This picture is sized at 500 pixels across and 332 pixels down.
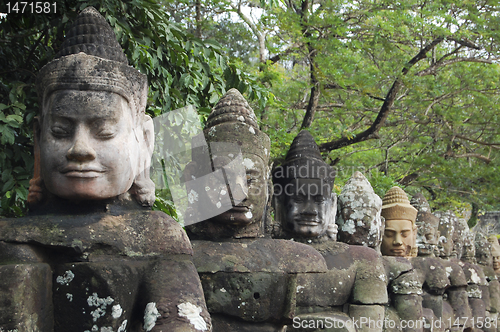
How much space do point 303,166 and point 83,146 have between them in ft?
7.47

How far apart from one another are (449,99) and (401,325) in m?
8.21

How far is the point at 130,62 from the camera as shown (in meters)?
4.23

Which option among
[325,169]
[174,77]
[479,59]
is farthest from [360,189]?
[479,59]

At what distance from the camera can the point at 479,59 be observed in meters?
9.76

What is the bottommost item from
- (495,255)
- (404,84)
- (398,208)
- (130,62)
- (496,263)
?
(496,263)

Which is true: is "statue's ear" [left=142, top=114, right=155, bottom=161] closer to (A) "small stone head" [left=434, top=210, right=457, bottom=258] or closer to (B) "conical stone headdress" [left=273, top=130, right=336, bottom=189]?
(B) "conical stone headdress" [left=273, top=130, right=336, bottom=189]

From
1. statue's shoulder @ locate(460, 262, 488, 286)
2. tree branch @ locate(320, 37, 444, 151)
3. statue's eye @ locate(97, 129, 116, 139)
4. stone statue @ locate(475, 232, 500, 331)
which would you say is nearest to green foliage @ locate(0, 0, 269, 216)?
statue's eye @ locate(97, 129, 116, 139)

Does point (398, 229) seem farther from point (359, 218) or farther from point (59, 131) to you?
point (59, 131)

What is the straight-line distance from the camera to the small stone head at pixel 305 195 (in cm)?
413

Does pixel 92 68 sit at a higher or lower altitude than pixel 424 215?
higher

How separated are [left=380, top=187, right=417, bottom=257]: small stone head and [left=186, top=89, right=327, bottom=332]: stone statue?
223cm

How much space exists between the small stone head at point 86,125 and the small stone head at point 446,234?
635cm

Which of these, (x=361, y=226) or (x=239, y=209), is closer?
(x=239, y=209)

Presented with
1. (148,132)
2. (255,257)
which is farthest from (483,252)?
(148,132)
